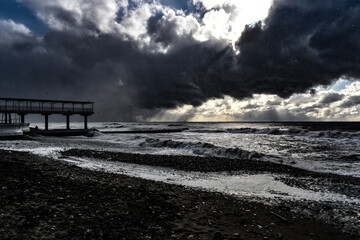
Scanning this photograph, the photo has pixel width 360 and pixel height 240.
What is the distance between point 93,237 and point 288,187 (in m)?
9.96

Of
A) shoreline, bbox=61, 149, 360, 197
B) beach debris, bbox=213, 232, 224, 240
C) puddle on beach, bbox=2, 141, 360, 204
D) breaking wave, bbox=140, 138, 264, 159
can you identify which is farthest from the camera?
breaking wave, bbox=140, 138, 264, 159

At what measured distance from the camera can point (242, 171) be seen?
15648mm

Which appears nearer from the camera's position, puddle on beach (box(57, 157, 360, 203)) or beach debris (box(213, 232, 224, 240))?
beach debris (box(213, 232, 224, 240))

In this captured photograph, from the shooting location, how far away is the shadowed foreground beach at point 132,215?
210 inches

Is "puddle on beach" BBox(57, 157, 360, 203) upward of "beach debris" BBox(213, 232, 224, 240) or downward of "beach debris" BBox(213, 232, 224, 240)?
downward

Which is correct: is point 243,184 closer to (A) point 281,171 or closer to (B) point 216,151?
(A) point 281,171

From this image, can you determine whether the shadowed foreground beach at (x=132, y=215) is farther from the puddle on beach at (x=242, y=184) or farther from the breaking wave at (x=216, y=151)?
the breaking wave at (x=216, y=151)

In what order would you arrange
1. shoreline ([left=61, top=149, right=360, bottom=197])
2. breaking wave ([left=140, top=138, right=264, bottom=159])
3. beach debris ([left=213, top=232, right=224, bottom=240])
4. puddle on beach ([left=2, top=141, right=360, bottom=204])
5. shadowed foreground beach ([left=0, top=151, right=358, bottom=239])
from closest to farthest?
1. shadowed foreground beach ([left=0, top=151, right=358, bottom=239])
2. beach debris ([left=213, top=232, right=224, bottom=240])
3. puddle on beach ([left=2, top=141, right=360, bottom=204])
4. shoreline ([left=61, top=149, right=360, bottom=197])
5. breaking wave ([left=140, top=138, right=264, bottom=159])

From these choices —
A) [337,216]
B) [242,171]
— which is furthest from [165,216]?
[242,171]

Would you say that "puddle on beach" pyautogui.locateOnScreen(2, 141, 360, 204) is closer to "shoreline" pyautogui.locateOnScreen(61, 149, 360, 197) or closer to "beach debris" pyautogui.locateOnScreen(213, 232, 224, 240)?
"shoreline" pyautogui.locateOnScreen(61, 149, 360, 197)

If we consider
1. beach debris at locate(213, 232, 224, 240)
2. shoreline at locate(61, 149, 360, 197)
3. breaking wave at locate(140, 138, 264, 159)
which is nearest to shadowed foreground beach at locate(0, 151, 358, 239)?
beach debris at locate(213, 232, 224, 240)

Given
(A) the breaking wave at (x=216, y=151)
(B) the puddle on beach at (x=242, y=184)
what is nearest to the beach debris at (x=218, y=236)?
(B) the puddle on beach at (x=242, y=184)

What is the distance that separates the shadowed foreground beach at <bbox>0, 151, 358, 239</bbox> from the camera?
17.5 feet

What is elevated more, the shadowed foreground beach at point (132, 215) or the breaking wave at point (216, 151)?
the shadowed foreground beach at point (132, 215)
